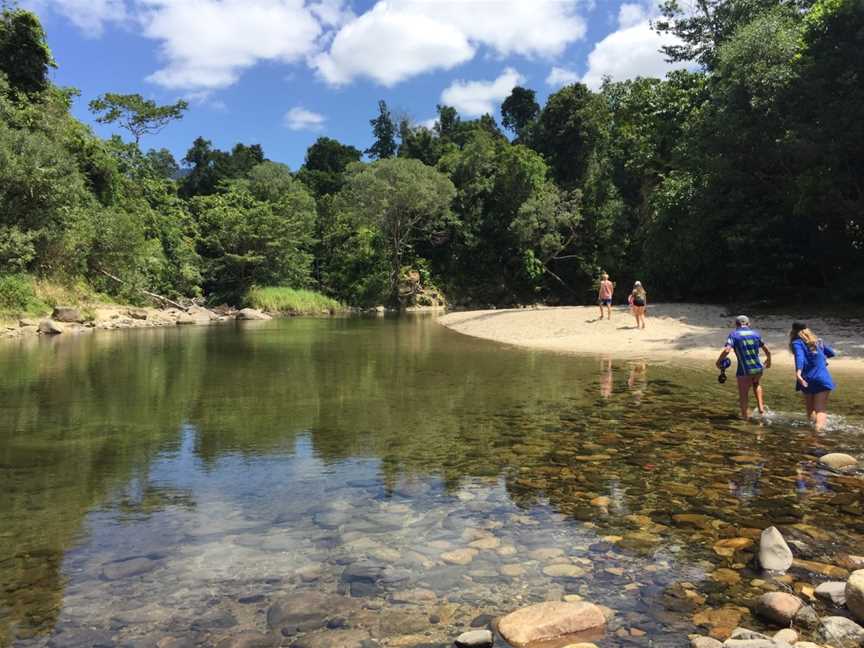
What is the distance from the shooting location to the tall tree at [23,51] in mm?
36344

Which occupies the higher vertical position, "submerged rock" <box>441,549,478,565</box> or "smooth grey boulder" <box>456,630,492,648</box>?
"smooth grey boulder" <box>456,630,492,648</box>

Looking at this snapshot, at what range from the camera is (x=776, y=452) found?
26.6 feet

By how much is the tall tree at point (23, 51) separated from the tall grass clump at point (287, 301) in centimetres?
2081

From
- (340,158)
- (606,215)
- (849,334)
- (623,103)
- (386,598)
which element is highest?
(340,158)

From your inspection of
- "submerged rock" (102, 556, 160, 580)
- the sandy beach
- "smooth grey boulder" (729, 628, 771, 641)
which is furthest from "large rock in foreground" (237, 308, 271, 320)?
"smooth grey boulder" (729, 628, 771, 641)

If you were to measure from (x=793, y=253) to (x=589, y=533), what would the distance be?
25916 millimetres

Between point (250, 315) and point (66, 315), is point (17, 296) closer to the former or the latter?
point (66, 315)

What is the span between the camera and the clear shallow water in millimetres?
4297

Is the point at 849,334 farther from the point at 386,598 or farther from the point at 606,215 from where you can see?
the point at 606,215

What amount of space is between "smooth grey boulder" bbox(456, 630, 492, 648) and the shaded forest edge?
23.1 m

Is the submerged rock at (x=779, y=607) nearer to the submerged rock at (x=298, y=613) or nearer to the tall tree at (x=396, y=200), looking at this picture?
the submerged rock at (x=298, y=613)

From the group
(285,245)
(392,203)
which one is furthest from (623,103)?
(285,245)

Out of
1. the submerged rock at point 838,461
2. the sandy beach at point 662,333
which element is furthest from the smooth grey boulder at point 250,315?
the submerged rock at point 838,461

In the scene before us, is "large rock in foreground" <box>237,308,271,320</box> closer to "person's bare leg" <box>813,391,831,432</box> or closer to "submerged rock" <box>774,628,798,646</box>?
"person's bare leg" <box>813,391,831,432</box>
